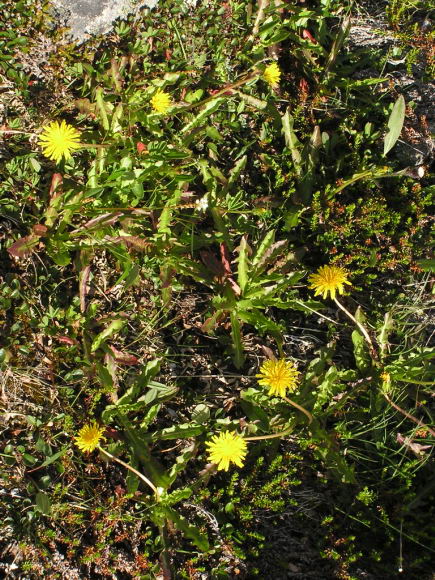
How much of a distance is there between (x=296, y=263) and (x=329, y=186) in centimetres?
53

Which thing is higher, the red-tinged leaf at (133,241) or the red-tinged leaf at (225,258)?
the red-tinged leaf at (133,241)

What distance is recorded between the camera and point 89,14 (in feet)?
12.3

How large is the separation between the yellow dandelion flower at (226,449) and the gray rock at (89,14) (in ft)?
8.64

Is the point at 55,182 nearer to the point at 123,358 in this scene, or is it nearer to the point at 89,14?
the point at 123,358

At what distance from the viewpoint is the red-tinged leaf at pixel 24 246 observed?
3.23 meters

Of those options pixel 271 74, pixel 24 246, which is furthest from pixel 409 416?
pixel 24 246

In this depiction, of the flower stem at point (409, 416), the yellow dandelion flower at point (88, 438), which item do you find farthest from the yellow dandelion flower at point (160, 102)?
the flower stem at point (409, 416)

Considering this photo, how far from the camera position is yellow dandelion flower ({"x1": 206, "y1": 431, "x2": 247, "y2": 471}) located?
3.09 metres

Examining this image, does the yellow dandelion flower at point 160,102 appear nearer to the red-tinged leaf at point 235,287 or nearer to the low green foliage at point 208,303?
the low green foliage at point 208,303

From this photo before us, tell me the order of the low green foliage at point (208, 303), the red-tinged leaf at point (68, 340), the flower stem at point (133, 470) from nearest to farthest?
the flower stem at point (133, 470), the low green foliage at point (208, 303), the red-tinged leaf at point (68, 340)

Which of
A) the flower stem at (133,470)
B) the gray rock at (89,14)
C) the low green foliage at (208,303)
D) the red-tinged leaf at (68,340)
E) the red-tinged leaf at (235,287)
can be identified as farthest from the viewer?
the gray rock at (89,14)

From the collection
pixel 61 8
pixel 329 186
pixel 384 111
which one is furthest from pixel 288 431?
pixel 61 8

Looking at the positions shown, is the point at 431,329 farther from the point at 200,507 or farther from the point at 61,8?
the point at 61,8

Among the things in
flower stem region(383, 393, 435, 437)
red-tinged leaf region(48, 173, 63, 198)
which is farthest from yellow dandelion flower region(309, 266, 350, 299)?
red-tinged leaf region(48, 173, 63, 198)
